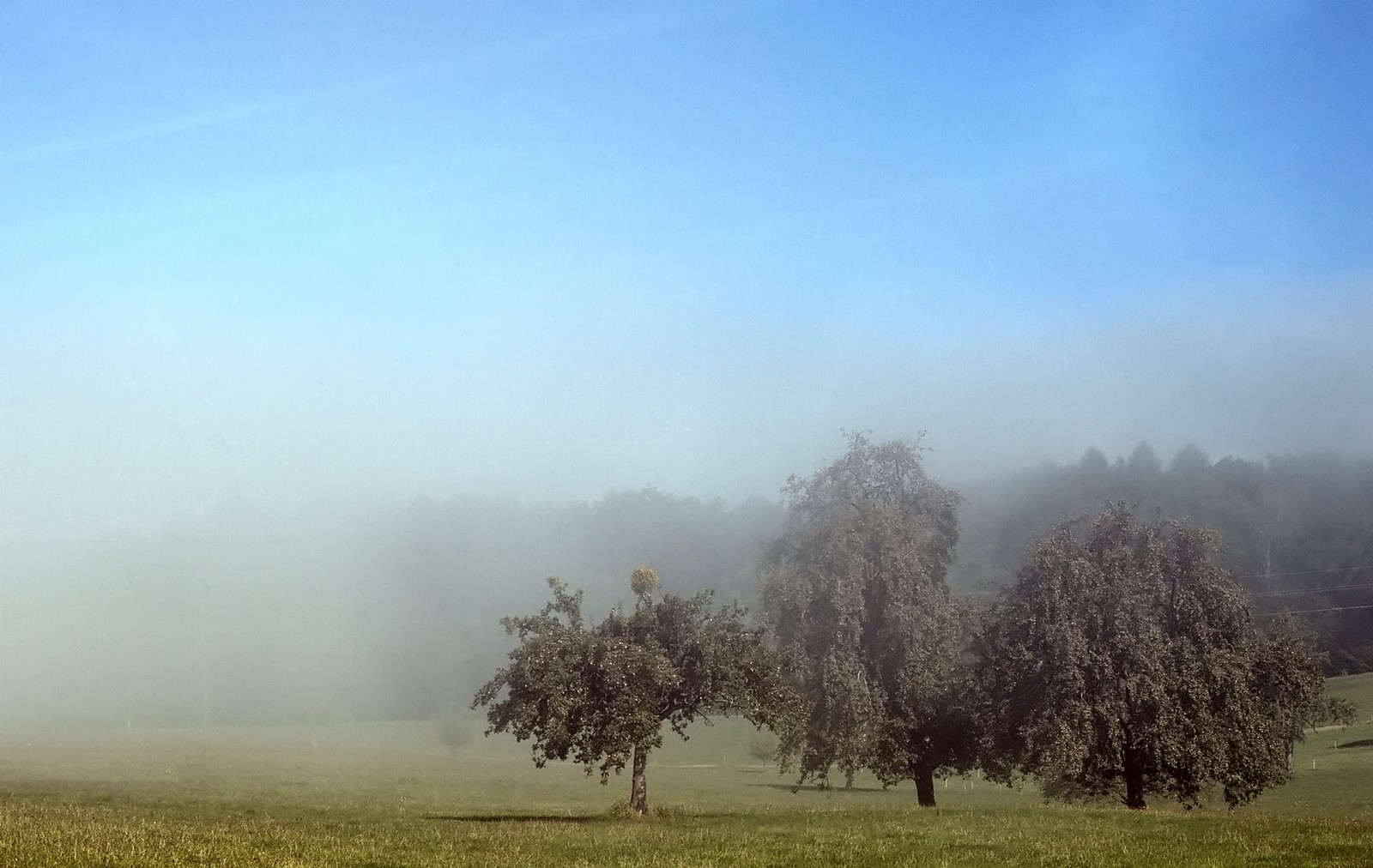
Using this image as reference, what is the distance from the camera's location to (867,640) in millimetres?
53562

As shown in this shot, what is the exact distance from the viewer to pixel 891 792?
90.1 meters

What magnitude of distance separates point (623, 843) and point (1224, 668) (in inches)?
1236

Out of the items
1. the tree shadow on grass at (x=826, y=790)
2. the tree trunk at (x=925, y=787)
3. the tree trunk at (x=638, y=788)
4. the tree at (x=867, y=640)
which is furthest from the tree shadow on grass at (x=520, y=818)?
the tree shadow on grass at (x=826, y=790)

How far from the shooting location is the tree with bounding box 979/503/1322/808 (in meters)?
45.6

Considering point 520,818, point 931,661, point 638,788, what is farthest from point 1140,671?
point 520,818

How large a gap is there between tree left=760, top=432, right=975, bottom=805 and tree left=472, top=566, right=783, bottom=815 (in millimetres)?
12500

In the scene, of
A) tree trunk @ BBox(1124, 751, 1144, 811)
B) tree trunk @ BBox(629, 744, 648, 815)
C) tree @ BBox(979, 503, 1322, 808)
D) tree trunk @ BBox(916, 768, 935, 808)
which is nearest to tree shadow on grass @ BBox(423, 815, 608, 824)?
tree trunk @ BBox(629, 744, 648, 815)

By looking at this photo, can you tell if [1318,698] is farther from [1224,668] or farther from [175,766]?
[175,766]

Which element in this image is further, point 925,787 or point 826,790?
point 826,790

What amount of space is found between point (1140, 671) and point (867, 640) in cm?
1310

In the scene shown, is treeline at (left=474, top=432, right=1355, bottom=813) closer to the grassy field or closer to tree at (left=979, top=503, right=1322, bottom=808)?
tree at (left=979, top=503, right=1322, bottom=808)

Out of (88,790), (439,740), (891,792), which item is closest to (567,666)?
(88,790)

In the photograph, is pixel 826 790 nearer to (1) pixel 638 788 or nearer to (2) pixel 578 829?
(1) pixel 638 788

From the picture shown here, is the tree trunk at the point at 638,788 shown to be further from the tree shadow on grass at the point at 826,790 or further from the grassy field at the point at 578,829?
the tree shadow on grass at the point at 826,790
